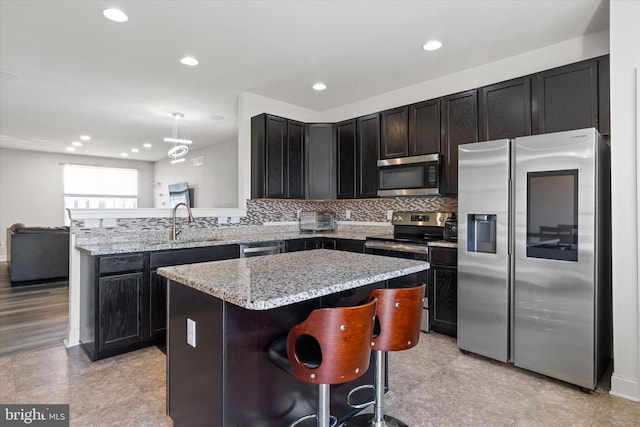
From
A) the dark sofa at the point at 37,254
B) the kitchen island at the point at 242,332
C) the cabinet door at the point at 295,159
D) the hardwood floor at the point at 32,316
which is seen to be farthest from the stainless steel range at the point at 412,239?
the dark sofa at the point at 37,254

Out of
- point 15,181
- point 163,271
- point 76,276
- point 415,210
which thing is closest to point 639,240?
point 415,210

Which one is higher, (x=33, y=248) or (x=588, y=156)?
(x=588, y=156)

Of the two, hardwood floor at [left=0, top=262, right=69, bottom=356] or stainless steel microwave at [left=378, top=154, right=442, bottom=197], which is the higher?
stainless steel microwave at [left=378, top=154, right=442, bottom=197]

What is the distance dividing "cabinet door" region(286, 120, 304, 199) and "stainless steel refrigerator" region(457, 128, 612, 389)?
2242mm

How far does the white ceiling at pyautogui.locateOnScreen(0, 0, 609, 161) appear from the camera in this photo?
8.61 feet

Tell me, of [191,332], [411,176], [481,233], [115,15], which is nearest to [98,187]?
[115,15]

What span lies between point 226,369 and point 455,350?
228 cm

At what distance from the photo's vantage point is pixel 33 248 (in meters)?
5.47

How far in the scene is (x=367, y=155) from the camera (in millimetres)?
4367

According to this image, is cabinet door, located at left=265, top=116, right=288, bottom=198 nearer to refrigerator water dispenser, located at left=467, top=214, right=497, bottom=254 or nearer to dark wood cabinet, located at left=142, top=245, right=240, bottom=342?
dark wood cabinet, located at left=142, top=245, right=240, bottom=342

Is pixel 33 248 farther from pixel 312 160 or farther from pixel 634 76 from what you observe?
pixel 634 76

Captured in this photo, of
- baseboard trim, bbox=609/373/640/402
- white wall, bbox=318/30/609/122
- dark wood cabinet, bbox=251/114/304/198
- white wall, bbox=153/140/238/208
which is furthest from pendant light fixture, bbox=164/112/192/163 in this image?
baseboard trim, bbox=609/373/640/402

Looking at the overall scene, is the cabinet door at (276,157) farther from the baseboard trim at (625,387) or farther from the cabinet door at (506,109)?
the baseboard trim at (625,387)

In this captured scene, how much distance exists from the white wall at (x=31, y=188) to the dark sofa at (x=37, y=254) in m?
3.68
